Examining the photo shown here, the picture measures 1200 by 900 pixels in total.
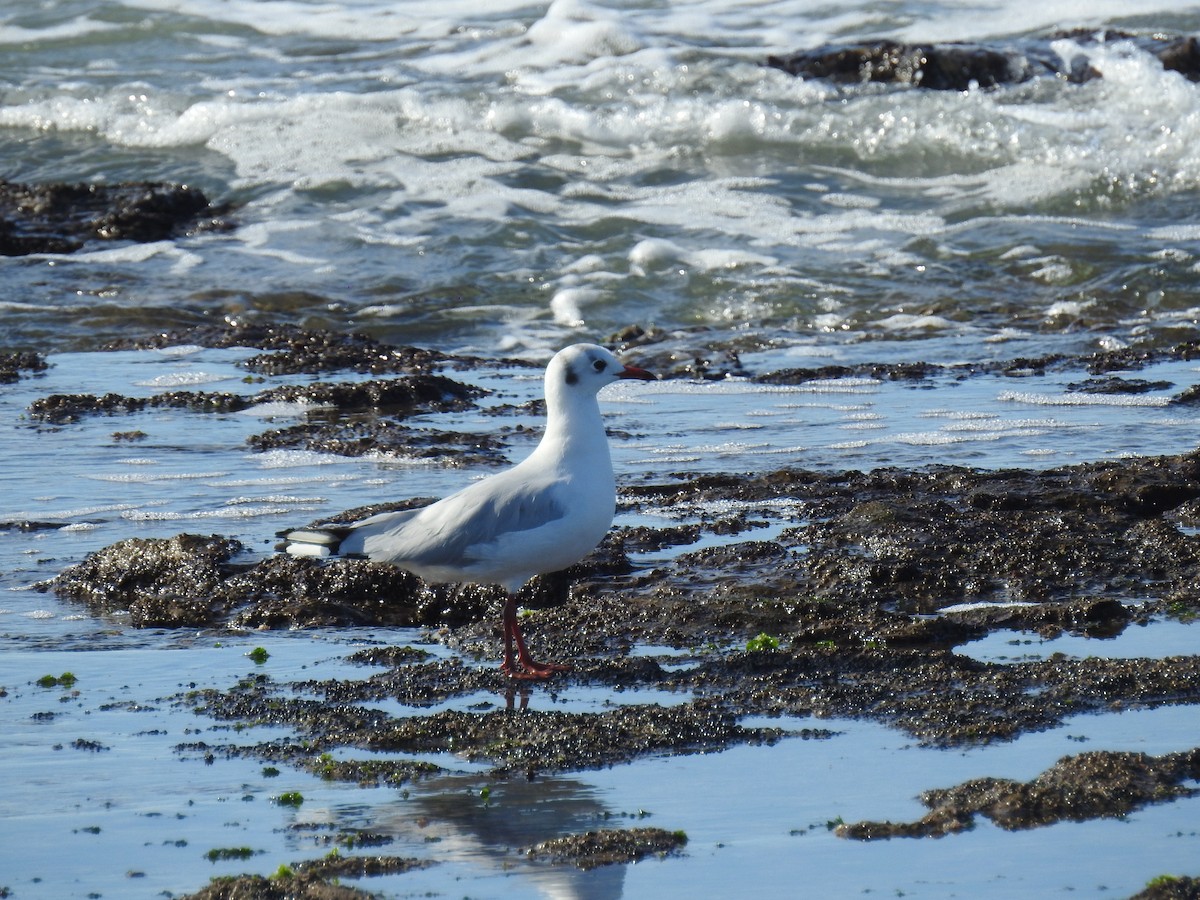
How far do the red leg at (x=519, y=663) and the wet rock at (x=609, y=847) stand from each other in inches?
53.5

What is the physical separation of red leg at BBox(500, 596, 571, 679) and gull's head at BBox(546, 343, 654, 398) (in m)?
0.90

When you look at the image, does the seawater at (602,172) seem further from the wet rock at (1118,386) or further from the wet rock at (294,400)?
the wet rock at (294,400)

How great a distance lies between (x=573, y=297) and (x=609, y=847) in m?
9.66

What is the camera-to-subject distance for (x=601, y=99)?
18.0 metres

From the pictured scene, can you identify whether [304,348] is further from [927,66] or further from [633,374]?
[927,66]

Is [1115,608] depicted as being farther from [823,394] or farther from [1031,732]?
[823,394]

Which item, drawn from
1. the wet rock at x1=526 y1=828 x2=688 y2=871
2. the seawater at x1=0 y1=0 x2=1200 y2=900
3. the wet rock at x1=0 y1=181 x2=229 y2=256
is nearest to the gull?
the seawater at x1=0 y1=0 x2=1200 y2=900

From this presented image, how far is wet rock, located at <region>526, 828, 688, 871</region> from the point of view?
11.6 feet

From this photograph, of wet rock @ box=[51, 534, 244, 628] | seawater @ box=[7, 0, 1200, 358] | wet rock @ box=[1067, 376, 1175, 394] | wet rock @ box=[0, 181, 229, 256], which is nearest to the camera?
wet rock @ box=[51, 534, 244, 628]

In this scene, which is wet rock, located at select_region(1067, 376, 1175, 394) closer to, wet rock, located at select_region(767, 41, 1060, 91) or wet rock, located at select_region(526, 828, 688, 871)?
wet rock, located at select_region(526, 828, 688, 871)

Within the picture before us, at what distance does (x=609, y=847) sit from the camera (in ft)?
11.7

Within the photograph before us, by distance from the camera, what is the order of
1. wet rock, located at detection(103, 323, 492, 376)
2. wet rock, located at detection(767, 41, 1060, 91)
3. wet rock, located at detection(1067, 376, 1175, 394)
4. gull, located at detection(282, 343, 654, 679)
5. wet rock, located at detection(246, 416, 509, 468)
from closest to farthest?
1. gull, located at detection(282, 343, 654, 679)
2. wet rock, located at detection(246, 416, 509, 468)
3. wet rock, located at detection(1067, 376, 1175, 394)
4. wet rock, located at detection(103, 323, 492, 376)
5. wet rock, located at detection(767, 41, 1060, 91)

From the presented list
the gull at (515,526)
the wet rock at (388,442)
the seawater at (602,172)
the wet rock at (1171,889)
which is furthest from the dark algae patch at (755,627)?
the seawater at (602,172)

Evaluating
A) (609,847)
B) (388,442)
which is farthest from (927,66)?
(609,847)
